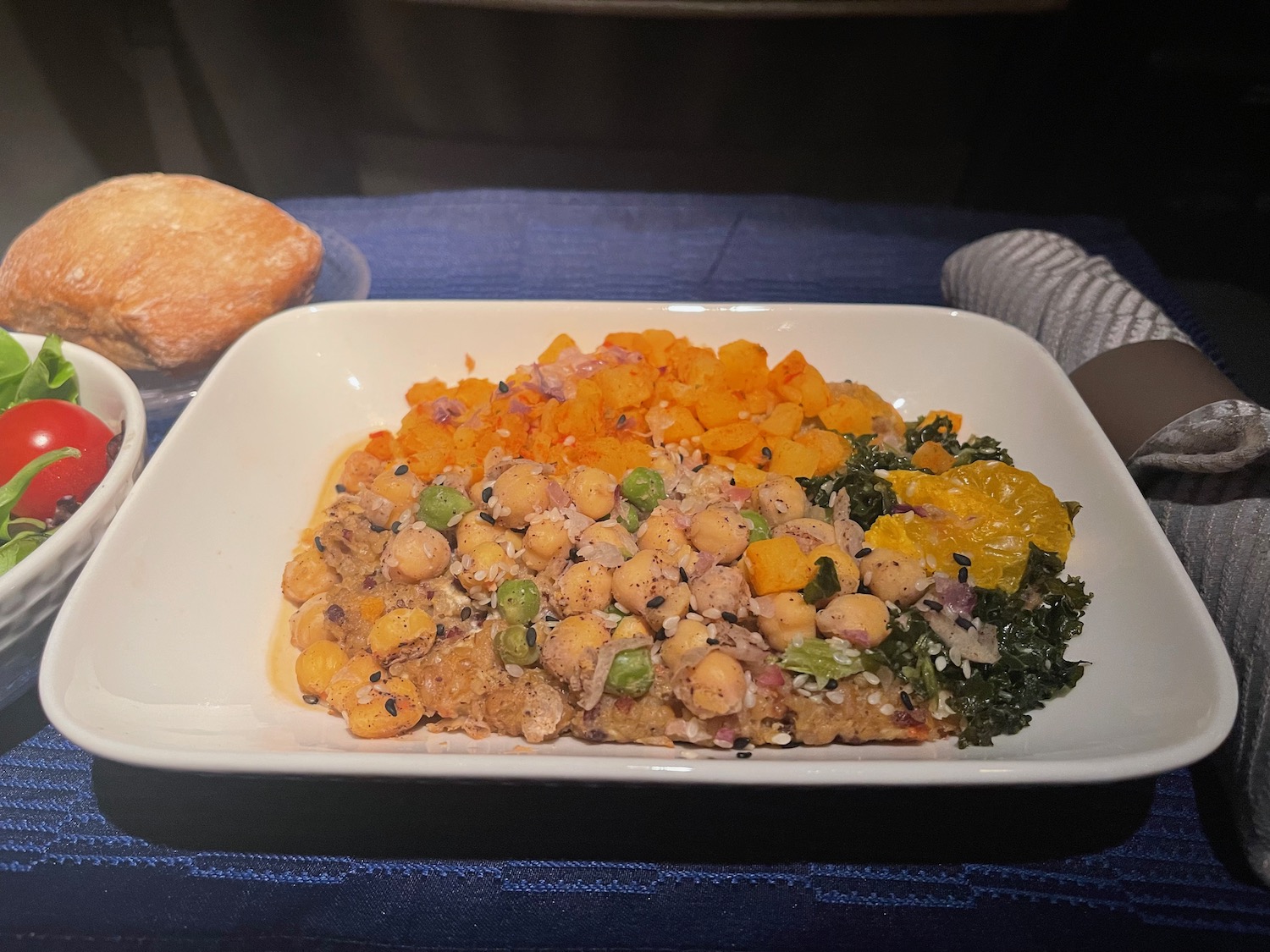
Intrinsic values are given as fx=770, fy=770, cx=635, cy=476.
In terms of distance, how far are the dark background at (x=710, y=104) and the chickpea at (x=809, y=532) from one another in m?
2.75

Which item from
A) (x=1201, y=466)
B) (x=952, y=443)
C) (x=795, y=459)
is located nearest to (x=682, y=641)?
(x=795, y=459)

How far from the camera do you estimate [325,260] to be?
3428mm

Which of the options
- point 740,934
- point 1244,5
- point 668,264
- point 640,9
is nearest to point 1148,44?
point 1244,5

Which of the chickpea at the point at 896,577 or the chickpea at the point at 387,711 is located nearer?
the chickpea at the point at 387,711

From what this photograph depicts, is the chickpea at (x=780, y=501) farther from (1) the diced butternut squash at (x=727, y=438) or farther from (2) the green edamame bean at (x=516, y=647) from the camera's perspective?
(2) the green edamame bean at (x=516, y=647)

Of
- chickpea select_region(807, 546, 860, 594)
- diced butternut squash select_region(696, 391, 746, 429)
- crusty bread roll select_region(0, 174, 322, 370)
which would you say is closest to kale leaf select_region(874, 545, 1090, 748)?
chickpea select_region(807, 546, 860, 594)

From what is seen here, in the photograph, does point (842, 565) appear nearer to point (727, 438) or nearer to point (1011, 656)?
point (1011, 656)

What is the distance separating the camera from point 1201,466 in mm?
2104

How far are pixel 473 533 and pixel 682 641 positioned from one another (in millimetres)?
680

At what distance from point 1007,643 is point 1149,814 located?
0.50m

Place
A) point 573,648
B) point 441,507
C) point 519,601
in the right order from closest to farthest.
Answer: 1. point 573,648
2. point 519,601
3. point 441,507

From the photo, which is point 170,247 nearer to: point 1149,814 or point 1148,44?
point 1149,814

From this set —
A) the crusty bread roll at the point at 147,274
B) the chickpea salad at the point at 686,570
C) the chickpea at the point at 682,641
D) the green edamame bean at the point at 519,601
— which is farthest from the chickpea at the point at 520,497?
the crusty bread roll at the point at 147,274

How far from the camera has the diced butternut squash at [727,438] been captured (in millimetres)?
2383
